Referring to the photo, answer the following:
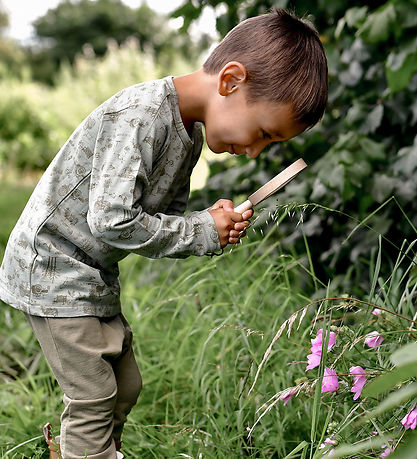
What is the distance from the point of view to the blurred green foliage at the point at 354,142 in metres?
1.88

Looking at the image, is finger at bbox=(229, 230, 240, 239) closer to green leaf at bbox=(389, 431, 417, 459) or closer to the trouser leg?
the trouser leg

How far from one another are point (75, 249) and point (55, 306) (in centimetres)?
14

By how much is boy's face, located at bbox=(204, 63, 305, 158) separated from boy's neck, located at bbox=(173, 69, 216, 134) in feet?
0.07

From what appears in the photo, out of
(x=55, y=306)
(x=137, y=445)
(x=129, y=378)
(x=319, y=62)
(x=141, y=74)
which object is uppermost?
(x=319, y=62)

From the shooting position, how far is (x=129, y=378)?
1.71m

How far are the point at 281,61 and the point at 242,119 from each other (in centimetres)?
15

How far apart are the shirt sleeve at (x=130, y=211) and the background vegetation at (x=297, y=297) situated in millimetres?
177

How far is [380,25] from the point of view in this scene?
1.80 metres

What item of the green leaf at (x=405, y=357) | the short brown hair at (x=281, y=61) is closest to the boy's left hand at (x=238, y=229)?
the short brown hair at (x=281, y=61)

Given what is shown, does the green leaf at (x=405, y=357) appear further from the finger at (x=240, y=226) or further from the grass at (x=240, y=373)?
the finger at (x=240, y=226)

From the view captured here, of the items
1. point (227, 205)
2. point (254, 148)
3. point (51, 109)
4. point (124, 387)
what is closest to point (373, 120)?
point (254, 148)

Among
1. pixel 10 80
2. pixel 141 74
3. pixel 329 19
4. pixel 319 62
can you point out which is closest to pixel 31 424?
pixel 319 62

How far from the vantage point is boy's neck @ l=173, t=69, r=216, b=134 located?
1471 mm

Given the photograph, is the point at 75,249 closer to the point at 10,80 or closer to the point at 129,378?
the point at 129,378
